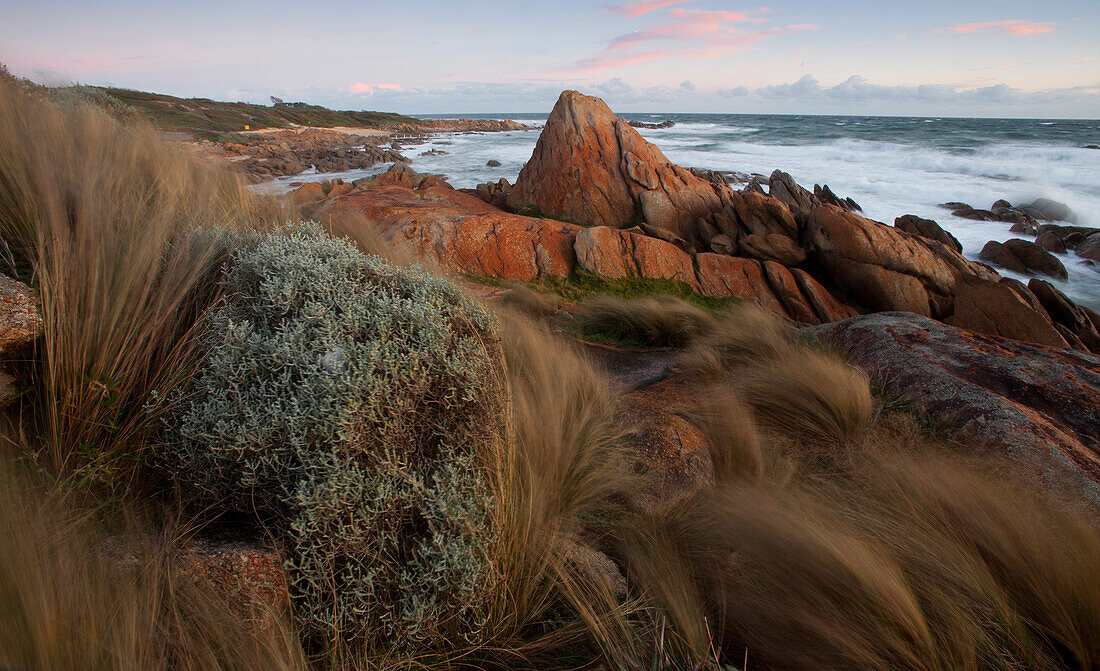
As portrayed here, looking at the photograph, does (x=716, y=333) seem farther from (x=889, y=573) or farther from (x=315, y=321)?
(x=315, y=321)

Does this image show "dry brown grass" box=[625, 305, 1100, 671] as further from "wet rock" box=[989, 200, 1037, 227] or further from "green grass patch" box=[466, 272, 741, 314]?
"wet rock" box=[989, 200, 1037, 227]

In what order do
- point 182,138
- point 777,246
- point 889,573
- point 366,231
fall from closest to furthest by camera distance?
point 889,573 < point 366,231 < point 182,138 < point 777,246

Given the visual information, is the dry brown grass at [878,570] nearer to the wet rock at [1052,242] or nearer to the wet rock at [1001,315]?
the wet rock at [1001,315]

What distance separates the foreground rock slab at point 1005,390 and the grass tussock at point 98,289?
13.6ft

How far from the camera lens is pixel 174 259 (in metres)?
2.48

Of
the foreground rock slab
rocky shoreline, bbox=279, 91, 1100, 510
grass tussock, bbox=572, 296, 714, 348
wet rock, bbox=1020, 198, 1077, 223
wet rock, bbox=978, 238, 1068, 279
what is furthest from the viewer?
wet rock, bbox=1020, 198, 1077, 223

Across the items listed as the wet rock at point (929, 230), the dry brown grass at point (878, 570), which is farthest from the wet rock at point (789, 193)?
the dry brown grass at point (878, 570)

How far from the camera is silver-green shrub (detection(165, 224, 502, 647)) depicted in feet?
5.52

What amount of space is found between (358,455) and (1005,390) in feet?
13.4

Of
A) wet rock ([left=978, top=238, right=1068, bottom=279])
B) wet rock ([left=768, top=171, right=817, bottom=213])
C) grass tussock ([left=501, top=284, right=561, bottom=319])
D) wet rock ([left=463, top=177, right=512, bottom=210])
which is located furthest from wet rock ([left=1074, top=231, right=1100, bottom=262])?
grass tussock ([left=501, top=284, right=561, bottom=319])

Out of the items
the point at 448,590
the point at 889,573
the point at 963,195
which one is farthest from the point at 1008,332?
the point at 963,195

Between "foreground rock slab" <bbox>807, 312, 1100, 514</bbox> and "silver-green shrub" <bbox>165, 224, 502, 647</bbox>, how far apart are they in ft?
9.52

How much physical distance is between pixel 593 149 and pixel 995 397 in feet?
30.2

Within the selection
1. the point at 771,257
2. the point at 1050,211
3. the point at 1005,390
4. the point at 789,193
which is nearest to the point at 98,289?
the point at 1005,390
